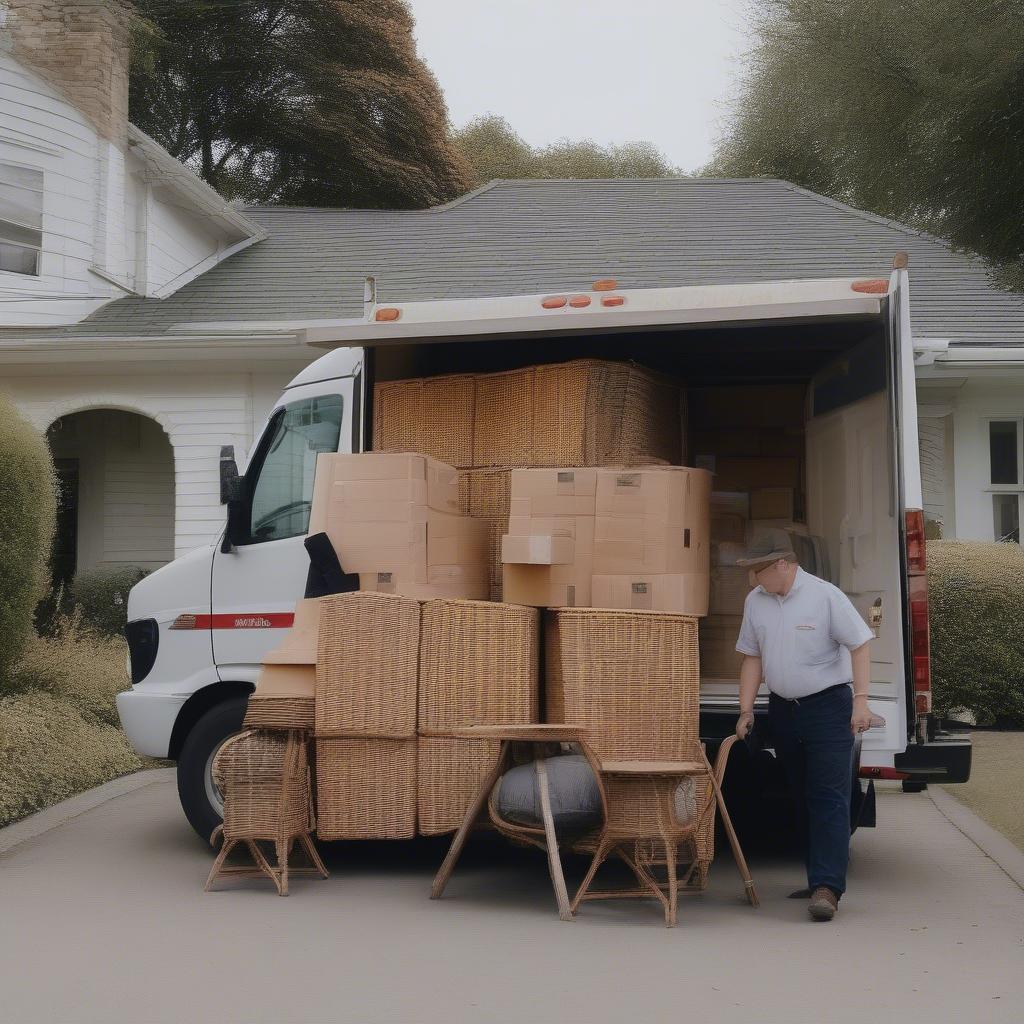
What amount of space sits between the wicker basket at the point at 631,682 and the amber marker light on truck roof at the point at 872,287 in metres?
1.80

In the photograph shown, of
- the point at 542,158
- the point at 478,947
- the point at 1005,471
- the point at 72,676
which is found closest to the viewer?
the point at 478,947

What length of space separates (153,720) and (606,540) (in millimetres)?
2695

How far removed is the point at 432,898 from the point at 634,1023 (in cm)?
211

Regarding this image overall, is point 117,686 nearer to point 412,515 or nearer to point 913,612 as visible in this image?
point 412,515

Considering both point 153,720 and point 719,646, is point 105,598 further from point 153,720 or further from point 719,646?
point 719,646

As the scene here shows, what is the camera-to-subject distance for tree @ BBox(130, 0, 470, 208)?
3406 cm

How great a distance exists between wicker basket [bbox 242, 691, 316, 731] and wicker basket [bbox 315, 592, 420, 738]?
0.07m

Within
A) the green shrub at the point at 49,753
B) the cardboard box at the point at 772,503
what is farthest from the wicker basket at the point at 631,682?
the green shrub at the point at 49,753

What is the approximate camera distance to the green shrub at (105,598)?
16.2 m

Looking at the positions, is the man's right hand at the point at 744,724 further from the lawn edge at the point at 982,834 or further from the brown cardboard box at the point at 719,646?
the lawn edge at the point at 982,834

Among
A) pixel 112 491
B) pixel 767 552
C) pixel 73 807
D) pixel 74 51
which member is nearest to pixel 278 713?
pixel 767 552

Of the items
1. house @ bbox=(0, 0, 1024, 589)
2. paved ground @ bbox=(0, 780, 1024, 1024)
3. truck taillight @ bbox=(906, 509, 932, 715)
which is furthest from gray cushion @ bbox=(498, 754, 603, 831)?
house @ bbox=(0, 0, 1024, 589)

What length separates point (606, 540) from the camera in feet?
23.3

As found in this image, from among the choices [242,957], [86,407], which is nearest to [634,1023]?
[242,957]
